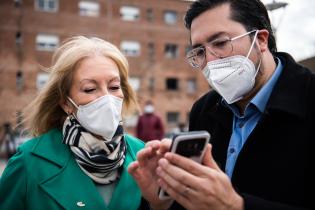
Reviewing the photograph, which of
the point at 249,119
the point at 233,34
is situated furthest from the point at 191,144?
the point at 233,34

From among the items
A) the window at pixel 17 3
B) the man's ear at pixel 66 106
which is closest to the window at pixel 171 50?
the window at pixel 17 3

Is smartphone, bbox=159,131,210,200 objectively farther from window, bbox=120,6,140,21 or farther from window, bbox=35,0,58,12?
window, bbox=120,6,140,21

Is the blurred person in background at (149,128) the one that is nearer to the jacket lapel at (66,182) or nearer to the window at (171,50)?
the jacket lapel at (66,182)

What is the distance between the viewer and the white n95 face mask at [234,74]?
7.37 feet

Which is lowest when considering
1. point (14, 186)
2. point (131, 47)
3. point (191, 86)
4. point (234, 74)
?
point (191, 86)

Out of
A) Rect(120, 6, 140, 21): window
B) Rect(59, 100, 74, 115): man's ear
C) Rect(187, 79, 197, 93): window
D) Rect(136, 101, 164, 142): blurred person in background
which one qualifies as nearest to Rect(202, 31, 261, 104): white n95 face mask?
Rect(59, 100, 74, 115): man's ear

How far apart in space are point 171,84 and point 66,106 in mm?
32743

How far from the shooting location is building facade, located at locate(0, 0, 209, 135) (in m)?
30.1

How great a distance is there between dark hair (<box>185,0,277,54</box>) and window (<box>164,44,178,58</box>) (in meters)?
33.1

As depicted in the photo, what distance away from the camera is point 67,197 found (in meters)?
2.40

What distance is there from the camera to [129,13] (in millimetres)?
34125

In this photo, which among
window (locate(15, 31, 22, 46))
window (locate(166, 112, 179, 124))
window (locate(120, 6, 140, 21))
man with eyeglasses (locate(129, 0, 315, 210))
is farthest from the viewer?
window (locate(166, 112, 179, 124))

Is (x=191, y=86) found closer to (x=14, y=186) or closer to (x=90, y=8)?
(x=90, y=8)

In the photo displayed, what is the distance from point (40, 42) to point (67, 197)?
30350mm
